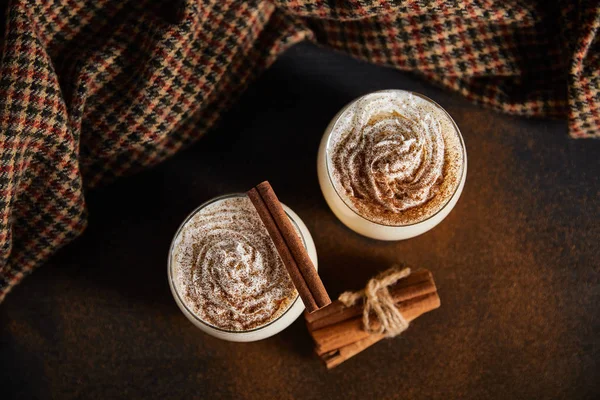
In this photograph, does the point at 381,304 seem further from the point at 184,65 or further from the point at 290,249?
the point at 184,65

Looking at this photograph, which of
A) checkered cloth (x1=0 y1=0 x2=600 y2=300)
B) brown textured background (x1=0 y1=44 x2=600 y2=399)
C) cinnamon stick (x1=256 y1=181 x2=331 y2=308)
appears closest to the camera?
cinnamon stick (x1=256 y1=181 x2=331 y2=308)

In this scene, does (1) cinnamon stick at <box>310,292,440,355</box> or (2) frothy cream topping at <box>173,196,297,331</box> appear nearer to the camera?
(2) frothy cream topping at <box>173,196,297,331</box>

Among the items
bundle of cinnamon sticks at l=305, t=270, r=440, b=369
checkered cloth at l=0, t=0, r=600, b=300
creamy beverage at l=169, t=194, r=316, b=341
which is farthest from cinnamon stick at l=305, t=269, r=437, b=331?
checkered cloth at l=0, t=0, r=600, b=300

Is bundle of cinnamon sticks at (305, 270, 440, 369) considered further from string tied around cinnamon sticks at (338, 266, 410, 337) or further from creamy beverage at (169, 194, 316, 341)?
creamy beverage at (169, 194, 316, 341)

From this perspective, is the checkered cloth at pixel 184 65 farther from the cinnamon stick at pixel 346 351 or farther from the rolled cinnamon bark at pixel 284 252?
the cinnamon stick at pixel 346 351

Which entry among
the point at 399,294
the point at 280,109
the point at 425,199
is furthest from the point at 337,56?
the point at 399,294

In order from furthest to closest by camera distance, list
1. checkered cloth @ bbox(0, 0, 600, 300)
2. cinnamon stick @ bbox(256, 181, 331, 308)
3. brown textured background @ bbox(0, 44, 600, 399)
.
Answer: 1. brown textured background @ bbox(0, 44, 600, 399)
2. checkered cloth @ bbox(0, 0, 600, 300)
3. cinnamon stick @ bbox(256, 181, 331, 308)

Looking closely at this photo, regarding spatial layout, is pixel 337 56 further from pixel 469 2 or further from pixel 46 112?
pixel 46 112
